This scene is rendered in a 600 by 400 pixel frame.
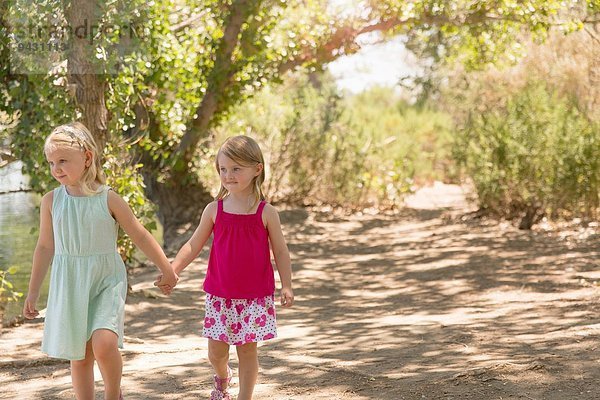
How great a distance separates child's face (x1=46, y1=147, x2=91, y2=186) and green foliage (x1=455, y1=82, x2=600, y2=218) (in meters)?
9.14

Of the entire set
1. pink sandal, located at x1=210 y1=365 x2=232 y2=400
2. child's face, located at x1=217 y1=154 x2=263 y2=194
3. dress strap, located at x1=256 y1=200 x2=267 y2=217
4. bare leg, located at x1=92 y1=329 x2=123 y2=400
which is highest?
child's face, located at x1=217 y1=154 x2=263 y2=194

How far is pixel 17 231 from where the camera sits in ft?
43.3

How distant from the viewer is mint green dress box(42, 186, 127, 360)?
400 cm

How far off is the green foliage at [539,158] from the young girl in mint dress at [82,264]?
9.00 metres

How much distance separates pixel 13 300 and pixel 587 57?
→ 8.78 m

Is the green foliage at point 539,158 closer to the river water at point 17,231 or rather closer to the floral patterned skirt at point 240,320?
the river water at point 17,231

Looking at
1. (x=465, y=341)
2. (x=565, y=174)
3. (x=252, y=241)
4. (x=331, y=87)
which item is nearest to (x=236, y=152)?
(x=252, y=241)

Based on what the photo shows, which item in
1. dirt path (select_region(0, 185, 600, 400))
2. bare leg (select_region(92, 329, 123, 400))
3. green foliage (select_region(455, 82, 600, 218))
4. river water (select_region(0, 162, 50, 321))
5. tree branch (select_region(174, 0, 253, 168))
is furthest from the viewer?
green foliage (select_region(455, 82, 600, 218))

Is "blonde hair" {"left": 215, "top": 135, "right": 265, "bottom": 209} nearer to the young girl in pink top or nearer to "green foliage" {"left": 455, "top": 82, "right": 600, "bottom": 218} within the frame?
the young girl in pink top

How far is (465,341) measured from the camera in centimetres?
607

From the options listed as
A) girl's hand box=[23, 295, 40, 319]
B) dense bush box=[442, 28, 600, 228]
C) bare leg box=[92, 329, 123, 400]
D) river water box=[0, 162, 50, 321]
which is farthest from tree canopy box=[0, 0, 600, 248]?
bare leg box=[92, 329, 123, 400]

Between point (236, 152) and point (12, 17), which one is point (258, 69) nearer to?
point (12, 17)

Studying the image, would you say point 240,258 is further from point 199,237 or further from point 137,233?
point 137,233

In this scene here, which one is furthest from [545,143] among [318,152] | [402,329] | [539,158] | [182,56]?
[402,329]
